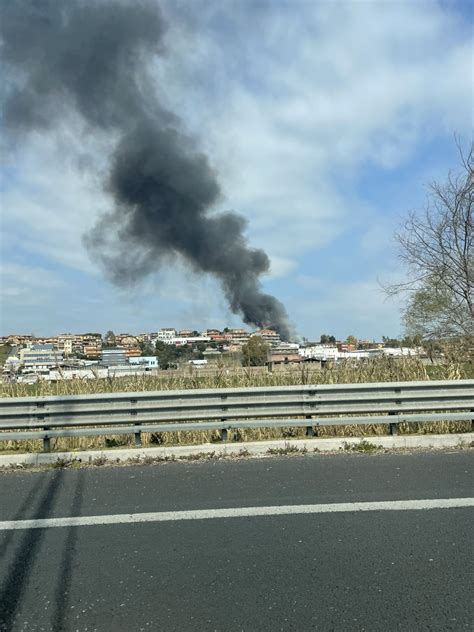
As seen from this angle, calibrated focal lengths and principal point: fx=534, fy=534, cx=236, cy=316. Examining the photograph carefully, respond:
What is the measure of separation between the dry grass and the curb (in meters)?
0.39

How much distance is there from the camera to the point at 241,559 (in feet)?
12.1

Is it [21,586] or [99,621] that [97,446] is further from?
[99,621]

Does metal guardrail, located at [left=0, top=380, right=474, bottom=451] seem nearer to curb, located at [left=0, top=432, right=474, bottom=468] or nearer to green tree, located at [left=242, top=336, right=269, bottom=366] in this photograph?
curb, located at [left=0, top=432, right=474, bottom=468]

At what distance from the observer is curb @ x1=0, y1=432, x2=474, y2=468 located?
21.0 ft

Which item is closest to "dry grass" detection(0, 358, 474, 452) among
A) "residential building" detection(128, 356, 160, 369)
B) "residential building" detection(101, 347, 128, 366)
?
"residential building" detection(128, 356, 160, 369)

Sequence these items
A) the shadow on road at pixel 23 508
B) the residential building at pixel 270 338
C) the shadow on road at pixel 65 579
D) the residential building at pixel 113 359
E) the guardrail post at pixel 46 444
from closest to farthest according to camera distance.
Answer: the shadow on road at pixel 65 579 → the shadow on road at pixel 23 508 → the guardrail post at pixel 46 444 → the residential building at pixel 113 359 → the residential building at pixel 270 338

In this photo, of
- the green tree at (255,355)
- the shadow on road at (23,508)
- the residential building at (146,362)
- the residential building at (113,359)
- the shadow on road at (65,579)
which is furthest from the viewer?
the residential building at (113,359)

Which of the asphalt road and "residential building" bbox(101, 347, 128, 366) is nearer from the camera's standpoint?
the asphalt road

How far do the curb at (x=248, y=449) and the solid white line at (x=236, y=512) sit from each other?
1925 millimetres

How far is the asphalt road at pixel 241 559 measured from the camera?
9.85 feet

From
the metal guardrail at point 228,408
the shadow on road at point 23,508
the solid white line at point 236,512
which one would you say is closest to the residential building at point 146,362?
the metal guardrail at point 228,408

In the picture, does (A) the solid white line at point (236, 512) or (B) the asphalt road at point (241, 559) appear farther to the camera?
(A) the solid white line at point (236, 512)

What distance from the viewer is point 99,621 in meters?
2.97

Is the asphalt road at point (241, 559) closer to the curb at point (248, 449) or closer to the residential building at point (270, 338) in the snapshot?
the curb at point (248, 449)
